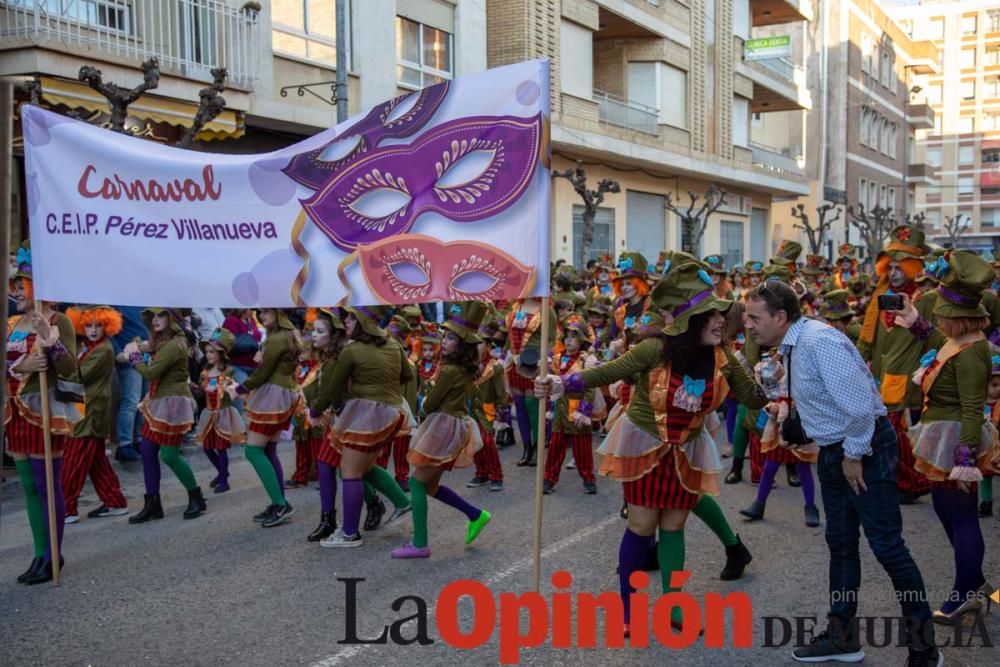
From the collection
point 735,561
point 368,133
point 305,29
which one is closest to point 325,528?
point 735,561

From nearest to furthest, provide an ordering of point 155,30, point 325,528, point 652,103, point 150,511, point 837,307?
point 325,528, point 837,307, point 150,511, point 155,30, point 652,103

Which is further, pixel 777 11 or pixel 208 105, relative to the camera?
pixel 777 11

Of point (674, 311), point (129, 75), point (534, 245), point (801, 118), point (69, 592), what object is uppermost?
point (801, 118)

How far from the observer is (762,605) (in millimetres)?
5496

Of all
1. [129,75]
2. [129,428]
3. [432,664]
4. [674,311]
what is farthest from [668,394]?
[129,75]

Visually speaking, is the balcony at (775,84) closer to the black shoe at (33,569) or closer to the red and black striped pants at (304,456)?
the red and black striped pants at (304,456)

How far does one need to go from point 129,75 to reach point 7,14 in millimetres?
1604

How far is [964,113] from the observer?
245 ft

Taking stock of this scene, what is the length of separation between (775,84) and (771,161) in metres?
2.75

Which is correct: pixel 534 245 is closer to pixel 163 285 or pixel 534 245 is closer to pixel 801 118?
pixel 163 285

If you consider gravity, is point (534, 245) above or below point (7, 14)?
below

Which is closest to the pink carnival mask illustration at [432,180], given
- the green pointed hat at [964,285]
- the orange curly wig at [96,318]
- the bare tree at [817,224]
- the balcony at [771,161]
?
the green pointed hat at [964,285]

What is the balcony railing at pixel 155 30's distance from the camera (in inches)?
480

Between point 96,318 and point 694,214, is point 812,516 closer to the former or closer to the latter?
point 96,318
